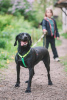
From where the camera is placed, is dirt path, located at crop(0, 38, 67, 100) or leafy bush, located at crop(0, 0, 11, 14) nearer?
dirt path, located at crop(0, 38, 67, 100)

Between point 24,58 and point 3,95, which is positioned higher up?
point 24,58

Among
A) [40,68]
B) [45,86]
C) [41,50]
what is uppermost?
[41,50]

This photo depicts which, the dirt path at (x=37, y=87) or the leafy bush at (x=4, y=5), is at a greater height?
the leafy bush at (x=4, y=5)

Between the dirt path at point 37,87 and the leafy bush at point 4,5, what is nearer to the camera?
the dirt path at point 37,87

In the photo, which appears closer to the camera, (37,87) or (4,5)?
(37,87)

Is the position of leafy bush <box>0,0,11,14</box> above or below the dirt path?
above

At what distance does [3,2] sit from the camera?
20.5 metres

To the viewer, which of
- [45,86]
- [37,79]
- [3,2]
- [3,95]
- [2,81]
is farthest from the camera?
[3,2]

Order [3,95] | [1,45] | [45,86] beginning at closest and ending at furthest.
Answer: [3,95] < [45,86] < [1,45]

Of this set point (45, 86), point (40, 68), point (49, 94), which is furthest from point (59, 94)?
point (40, 68)

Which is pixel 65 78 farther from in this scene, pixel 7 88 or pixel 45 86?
pixel 7 88

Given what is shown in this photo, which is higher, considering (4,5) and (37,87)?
(4,5)

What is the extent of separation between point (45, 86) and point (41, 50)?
86 centimetres

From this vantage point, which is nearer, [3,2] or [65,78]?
[65,78]
